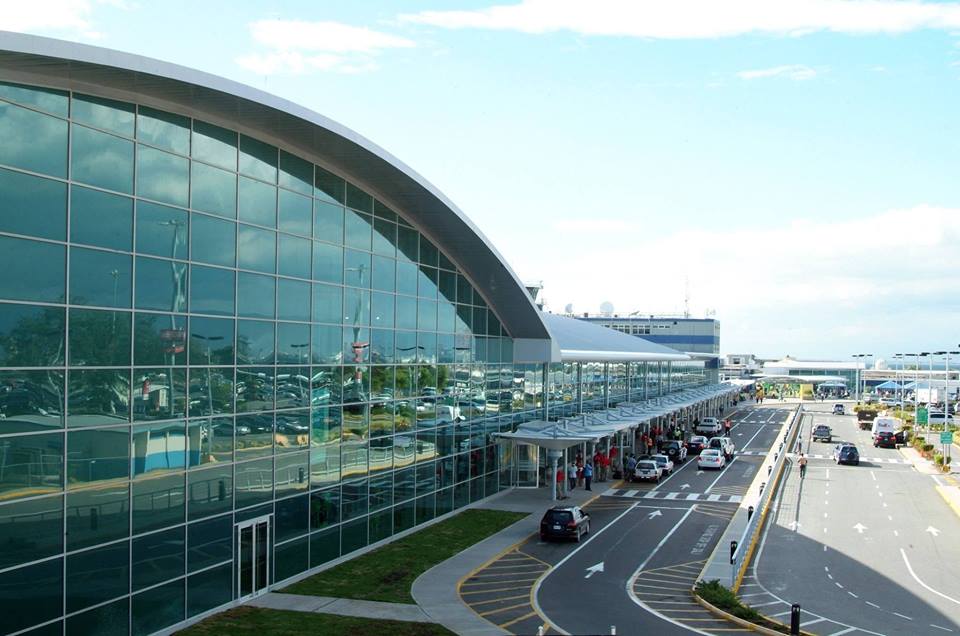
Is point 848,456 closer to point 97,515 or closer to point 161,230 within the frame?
point 161,230

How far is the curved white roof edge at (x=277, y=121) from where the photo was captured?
17438mm

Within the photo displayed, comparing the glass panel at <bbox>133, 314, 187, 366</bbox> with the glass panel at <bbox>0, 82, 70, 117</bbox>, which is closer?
the glass panel at <bbox>0, 82, 70, 117</bbox>

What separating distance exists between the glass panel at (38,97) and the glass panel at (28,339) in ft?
12.5

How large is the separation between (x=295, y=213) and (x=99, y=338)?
805 cm

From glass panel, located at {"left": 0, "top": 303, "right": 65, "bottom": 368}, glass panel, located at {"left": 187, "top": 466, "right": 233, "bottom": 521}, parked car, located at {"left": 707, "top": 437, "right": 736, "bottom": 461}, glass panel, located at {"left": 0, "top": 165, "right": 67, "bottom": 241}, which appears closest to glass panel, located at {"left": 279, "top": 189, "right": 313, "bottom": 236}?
glass panel, located at {"left": 187, "top": 466, "right": 233, "bottom": 521}

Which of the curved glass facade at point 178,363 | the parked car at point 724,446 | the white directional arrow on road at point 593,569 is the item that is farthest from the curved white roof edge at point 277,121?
the parked car at point 724,446

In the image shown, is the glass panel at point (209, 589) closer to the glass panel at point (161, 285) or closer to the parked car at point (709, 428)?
the glass panel at point (161, 285)

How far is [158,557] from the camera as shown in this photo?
20.5 metres

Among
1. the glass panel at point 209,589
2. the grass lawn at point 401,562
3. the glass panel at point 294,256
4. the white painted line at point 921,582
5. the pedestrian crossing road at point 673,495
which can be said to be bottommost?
the pedestrian crossing road at point 673,495

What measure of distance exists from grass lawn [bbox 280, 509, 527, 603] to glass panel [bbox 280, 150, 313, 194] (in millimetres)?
10805

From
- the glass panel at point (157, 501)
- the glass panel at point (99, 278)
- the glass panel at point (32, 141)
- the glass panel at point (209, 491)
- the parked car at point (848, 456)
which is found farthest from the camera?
the parked car at point (848, 456)

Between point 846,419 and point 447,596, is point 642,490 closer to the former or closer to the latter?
point 447,596

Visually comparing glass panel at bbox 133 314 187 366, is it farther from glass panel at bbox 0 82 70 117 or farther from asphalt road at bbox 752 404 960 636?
asphalt road at bbox 752 404 960 636

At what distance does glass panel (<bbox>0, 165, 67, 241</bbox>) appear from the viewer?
16.8 metres
